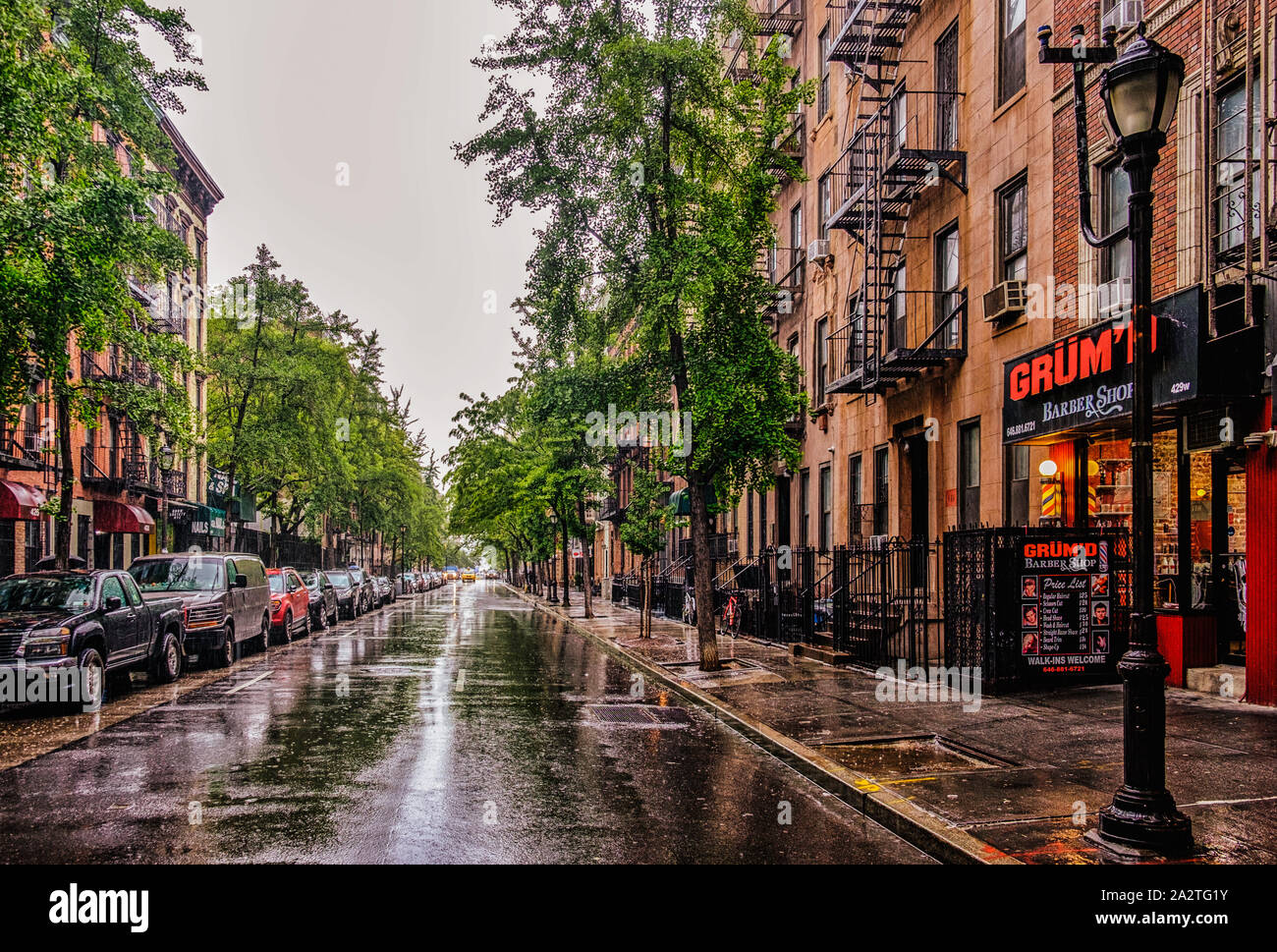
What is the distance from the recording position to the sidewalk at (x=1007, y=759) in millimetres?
6514

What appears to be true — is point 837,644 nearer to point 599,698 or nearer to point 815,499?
point 599,698

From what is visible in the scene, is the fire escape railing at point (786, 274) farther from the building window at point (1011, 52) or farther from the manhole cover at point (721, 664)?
the manhole cover at point (721, 664)

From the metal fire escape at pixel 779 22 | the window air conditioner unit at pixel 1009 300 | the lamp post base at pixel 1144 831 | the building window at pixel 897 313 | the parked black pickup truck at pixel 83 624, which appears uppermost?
the metal fire escape at pixel 779 22

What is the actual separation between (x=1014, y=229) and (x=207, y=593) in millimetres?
15481

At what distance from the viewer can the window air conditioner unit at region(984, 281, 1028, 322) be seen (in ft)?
50.5

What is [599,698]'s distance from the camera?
1402 centimetres

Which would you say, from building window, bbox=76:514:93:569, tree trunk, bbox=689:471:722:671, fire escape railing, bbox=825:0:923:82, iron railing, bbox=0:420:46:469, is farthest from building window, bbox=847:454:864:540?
building window, bbox=76:514:93:569

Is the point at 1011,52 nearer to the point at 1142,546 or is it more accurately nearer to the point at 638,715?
the point at 638,715

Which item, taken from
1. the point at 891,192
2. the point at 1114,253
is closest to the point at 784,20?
the point at 891,192

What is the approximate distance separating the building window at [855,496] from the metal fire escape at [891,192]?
2.29 m

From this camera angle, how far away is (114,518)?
30.5 meters

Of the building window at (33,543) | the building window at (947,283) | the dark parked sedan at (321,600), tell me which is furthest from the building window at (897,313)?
the building window at (33,543)

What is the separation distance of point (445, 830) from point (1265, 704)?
8635 mm
